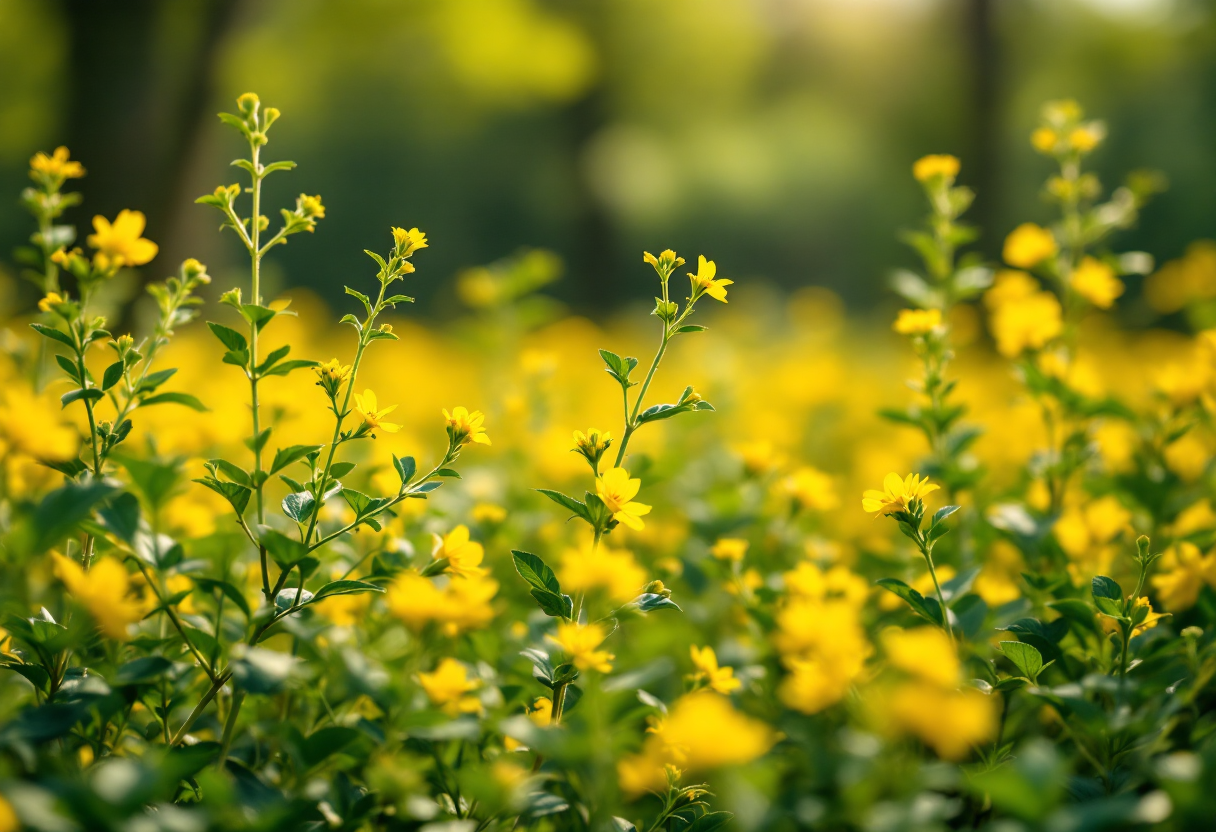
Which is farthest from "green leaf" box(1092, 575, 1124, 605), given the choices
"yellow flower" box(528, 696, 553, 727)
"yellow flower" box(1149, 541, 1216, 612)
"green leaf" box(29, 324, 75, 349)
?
"green leaf" box(29, 324, 75, 349)

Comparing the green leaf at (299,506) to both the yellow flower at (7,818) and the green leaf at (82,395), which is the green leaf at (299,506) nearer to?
the green leaf at (82,395)

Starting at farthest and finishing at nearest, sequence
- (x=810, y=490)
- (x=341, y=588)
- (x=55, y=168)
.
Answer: (x=810, y=490) < (x=55, y=168) < (x=341, y=588)

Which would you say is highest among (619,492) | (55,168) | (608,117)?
(608,117)

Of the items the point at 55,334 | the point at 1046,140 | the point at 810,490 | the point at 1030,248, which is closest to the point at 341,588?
the point at 55,334

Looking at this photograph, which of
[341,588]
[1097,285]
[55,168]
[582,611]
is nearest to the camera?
[341,588]

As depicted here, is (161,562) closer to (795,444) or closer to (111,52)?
(795,444)

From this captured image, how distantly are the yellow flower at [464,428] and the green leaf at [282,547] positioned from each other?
0.20 metres

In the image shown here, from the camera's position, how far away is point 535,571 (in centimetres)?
91

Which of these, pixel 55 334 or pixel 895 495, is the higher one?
pixel 55 334

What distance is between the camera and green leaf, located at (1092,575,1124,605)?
912mm

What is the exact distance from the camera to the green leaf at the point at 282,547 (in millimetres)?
799

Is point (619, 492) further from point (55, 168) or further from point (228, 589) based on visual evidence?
point (55, 168)

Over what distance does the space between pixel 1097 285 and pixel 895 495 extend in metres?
0.81

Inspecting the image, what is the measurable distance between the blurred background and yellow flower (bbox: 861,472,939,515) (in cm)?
165
